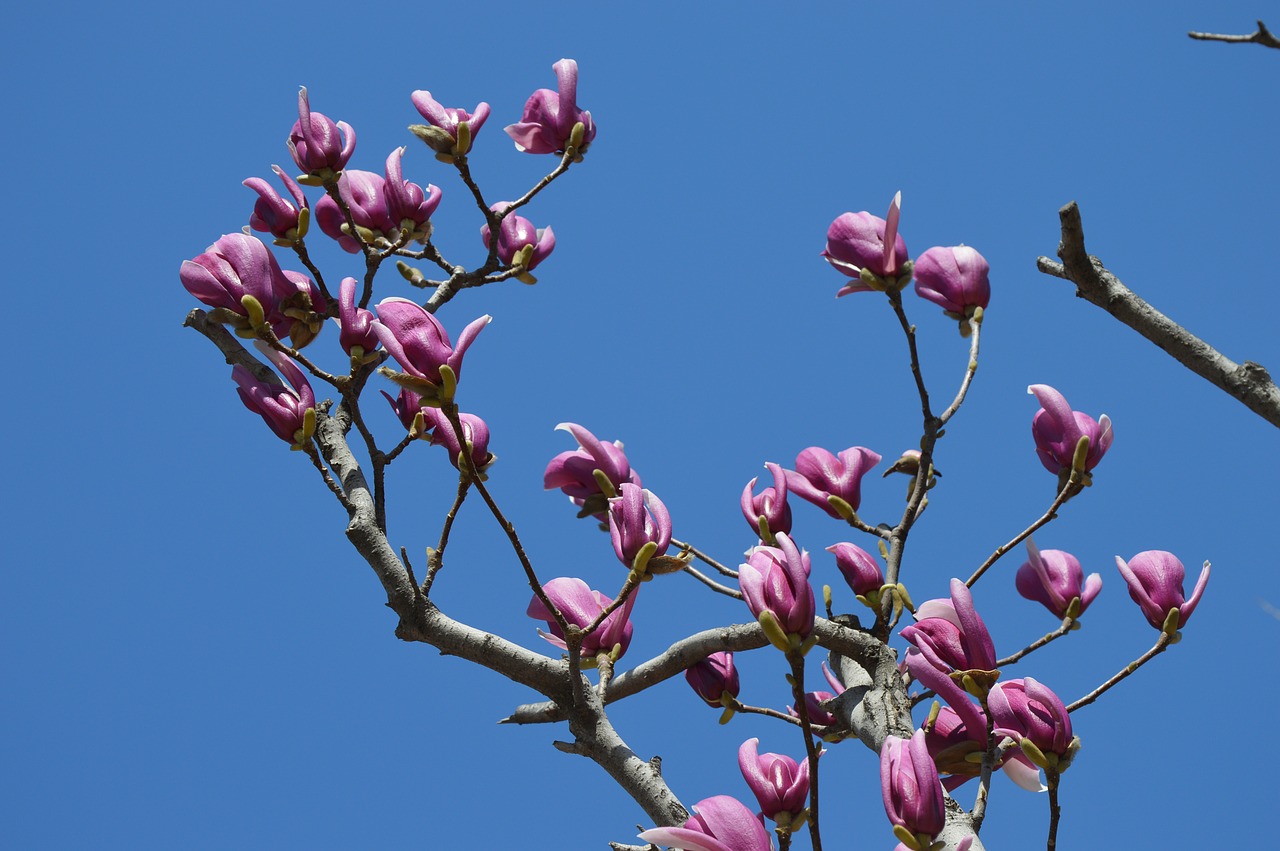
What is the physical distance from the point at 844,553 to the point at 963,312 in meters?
0.53

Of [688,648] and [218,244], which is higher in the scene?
[218,244]

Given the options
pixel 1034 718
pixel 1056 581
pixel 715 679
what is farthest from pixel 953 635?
pixel 715 679

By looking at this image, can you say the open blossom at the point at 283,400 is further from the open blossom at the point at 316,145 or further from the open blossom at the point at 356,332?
the open blossom at the point at 316,145

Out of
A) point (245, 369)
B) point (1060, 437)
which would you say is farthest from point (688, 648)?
point (245, 369)

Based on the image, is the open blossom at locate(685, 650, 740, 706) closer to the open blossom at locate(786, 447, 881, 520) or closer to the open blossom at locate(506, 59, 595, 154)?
the open blossom at locate(786, 447, 881, 520)

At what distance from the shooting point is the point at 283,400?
214 centimetres

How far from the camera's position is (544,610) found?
2.08 metres

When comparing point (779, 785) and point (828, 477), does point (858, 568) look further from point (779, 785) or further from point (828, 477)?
point (779, 785)

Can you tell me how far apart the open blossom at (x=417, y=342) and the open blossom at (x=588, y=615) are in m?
0.52

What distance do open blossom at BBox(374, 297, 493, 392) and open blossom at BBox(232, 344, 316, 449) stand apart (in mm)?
465

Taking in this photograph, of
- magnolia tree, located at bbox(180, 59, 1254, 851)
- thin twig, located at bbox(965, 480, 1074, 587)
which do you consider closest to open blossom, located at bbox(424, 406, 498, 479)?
magnolia tree, located at bbox(180, 59, 1254, 851)

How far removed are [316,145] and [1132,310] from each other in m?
1.64

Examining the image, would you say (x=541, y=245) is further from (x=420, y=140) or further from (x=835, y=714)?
(x=835, y=714)

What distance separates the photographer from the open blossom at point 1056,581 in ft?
7.01
